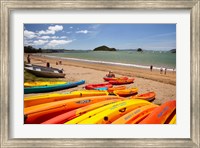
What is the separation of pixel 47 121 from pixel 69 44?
70cm

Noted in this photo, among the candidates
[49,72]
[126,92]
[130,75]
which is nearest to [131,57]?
[130,75]

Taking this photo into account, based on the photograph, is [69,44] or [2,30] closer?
[2,30]

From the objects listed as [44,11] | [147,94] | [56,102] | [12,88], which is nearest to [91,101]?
[56,102]

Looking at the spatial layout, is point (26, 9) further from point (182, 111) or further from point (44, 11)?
point (182, 111)

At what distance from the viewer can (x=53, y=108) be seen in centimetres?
245

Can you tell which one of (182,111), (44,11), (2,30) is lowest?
(182,111)

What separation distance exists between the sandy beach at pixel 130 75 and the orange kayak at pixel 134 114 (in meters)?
0.09

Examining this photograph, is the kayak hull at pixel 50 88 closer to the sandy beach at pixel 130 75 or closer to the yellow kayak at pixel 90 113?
the sandy beach at pixel 130 75

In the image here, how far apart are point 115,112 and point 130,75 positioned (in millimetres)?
355

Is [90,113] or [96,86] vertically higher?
[96,86]

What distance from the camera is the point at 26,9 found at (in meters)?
2.36

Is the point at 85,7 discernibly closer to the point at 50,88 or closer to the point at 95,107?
the point at 50,88

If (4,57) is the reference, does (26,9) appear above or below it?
above

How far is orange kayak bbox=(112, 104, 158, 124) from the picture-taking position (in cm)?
242
